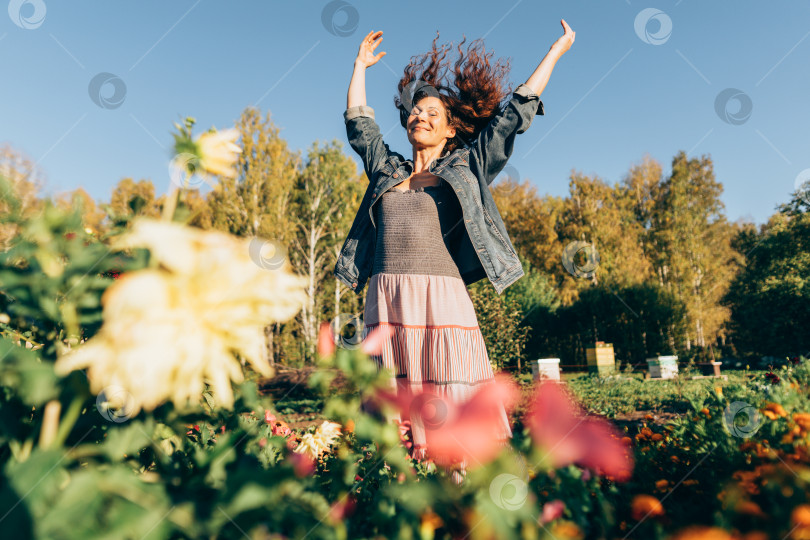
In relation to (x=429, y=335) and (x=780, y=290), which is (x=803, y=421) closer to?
Answer: (x=429, y=335)

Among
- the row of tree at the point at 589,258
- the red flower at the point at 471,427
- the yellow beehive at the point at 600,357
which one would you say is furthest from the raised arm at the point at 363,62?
the yellow beehive at the point at 600,357

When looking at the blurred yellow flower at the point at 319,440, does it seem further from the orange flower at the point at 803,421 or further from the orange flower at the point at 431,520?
the orange flower at the point at 803,421

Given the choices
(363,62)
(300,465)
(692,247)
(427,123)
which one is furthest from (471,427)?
(692,247)

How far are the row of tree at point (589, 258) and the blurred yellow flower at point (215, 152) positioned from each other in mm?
8500

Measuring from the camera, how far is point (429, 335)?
6.66 feet

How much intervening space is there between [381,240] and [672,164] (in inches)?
964

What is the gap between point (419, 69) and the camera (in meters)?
2.77

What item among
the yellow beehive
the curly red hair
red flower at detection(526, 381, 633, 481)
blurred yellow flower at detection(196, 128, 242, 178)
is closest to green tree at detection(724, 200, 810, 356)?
the yellow beehive

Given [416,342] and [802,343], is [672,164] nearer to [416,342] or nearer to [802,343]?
[802,343]

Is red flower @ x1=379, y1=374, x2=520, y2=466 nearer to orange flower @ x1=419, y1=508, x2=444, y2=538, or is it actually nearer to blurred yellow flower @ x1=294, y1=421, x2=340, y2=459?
orange flower @ x1=419, y1=508, x2=444, y2=538

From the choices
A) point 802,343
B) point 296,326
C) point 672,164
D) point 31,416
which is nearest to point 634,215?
point 672,164

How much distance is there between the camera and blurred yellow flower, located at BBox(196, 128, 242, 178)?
61cm

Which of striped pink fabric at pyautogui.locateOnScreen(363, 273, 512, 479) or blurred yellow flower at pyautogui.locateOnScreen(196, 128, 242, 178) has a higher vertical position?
blurred yellow flower at pyautogui.locateOnScreen(196, 128, 242, 178)

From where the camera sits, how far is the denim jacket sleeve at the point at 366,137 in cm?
250
